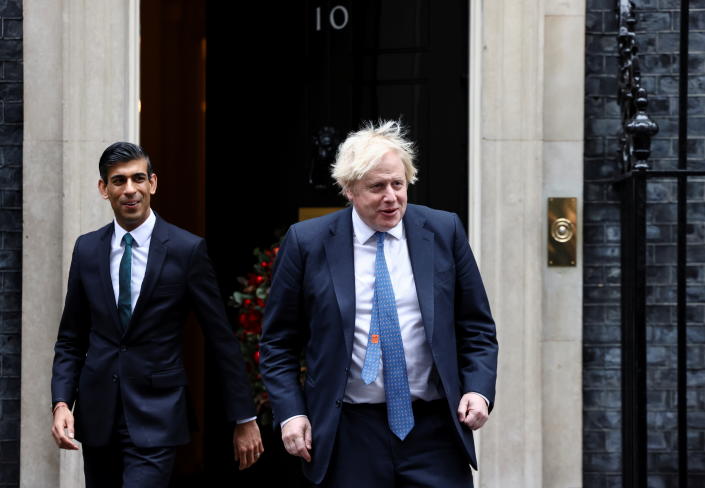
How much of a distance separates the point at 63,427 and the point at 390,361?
1345 millimetres

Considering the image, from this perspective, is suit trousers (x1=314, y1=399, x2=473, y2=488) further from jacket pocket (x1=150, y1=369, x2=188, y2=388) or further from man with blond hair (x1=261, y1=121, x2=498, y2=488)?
jacket pocket (x1=150, y1=369, x2=188, y2=388)

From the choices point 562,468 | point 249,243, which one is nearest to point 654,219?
point 562,468

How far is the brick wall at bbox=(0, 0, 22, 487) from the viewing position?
6.19 meters

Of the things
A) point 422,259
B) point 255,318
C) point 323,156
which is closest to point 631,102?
point 323,156

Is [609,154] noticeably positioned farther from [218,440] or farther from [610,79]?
[218,440]

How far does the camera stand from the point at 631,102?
5.79 metres

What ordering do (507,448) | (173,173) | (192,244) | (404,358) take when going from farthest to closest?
(173,173)
(507,448)
(192,244)
(404,358)

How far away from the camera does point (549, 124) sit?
6.07m

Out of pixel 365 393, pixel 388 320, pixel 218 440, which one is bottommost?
pixel 218 440

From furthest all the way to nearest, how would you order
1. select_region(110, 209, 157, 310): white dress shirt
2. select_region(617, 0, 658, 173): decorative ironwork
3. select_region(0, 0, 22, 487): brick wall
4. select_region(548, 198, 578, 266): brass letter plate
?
1. select_region(0, 0, 22, 487): brick wall
2. select_region(548, 198, 578, 266): brass letter plate
3. select_region(617, 0, 658, 173): decorative ironwork
4. select_region(110, 209, 157, 310): white dress shirt

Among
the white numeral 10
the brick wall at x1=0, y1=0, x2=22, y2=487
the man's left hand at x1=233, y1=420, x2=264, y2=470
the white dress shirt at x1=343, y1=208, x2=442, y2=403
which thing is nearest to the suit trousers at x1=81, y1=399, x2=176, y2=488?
the man's left hand at x1=233, y1=420, x2=264, y2=470

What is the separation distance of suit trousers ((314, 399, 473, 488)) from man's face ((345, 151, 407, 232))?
613 mm

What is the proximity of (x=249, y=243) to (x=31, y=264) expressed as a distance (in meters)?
1.77

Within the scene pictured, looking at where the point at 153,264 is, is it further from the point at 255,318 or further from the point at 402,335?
the point at 255,318
